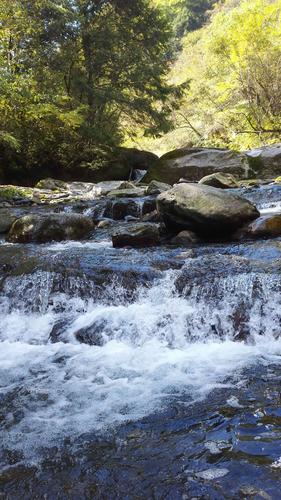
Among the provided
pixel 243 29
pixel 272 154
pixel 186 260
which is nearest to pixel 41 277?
pixel 186 260

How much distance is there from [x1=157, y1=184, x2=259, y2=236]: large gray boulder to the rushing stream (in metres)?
0.46

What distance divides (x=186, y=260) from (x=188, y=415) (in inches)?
122

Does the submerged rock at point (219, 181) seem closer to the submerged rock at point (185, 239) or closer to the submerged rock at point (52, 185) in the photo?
the submerged rock at point (185, 239)

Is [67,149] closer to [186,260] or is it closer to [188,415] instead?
[186,260]

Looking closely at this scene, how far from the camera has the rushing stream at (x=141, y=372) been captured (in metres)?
2.45

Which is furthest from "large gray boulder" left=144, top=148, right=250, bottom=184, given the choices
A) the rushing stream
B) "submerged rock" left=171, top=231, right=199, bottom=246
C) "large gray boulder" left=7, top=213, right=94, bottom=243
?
the rushing stream

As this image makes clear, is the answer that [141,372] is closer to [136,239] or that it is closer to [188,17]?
[136,239]

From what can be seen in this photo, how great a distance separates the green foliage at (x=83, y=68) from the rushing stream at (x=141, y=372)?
31.6 ft

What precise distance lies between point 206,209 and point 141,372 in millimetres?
3501

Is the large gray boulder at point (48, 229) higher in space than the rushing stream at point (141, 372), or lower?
higher

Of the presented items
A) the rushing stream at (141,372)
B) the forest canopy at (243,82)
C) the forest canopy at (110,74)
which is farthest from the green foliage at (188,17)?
the rushing stream at (141,372)

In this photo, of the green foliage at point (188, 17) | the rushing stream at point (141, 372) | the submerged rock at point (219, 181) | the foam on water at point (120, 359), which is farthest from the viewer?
the green foliage at point (188, 17)

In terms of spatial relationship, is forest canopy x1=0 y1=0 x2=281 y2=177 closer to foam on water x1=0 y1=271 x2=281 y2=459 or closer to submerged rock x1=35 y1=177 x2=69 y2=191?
submerged rock x1=35 y1=177 x2=69 y2=191

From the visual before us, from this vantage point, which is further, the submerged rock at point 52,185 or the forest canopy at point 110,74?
the forest canopy at point 110,74
